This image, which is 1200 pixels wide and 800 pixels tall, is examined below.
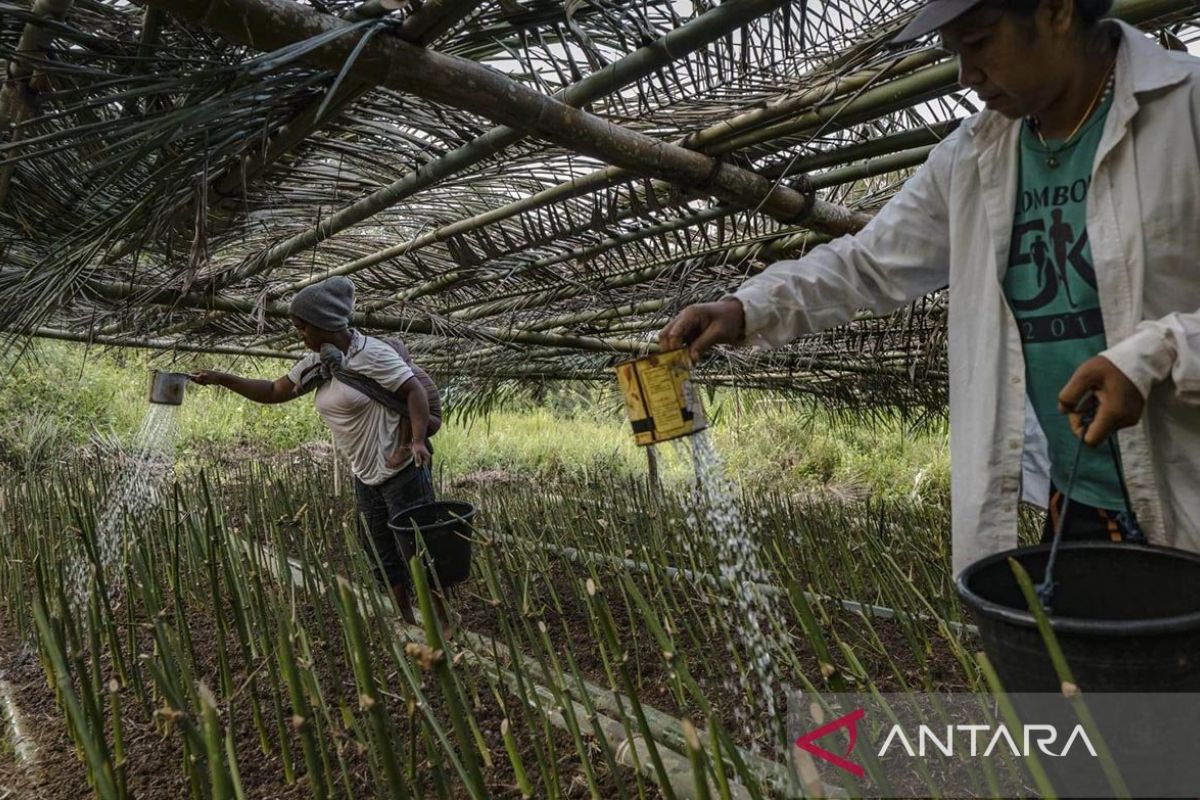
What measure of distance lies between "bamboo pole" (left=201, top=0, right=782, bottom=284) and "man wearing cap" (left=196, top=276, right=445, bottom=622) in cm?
52

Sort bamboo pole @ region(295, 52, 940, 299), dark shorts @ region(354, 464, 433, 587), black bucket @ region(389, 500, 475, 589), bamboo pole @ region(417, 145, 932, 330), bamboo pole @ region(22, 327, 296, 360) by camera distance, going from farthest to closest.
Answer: bamboo pole @ region(22, 327, 296, 360), dark shorts @ region(354, 464, 433, 587), black bucket @ region(389, 500, 475, 589), bamboo pole @ region(417, 145, 932, 330), bamboo pole @ region(295, 52, 940, 299)

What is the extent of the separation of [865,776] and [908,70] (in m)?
1.16

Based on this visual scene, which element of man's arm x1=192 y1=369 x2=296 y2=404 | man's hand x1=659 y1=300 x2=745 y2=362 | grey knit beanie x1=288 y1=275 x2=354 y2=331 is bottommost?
man's hand x1=659 y1=300 x2=745 y2=362

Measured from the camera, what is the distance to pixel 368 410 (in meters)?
2.56

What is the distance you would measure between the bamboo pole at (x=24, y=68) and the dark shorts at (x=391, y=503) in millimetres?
1489

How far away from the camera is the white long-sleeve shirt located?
0.90m

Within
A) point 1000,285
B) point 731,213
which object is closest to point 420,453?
point 731,213

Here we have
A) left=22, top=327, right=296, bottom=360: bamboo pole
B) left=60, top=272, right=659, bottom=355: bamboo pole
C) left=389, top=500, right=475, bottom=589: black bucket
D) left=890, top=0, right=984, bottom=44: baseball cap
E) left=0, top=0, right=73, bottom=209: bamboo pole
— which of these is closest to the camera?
left=890, top=0, right=984, bottom=44: baseball cap

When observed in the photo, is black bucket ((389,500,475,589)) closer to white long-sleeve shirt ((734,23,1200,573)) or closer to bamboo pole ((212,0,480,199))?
bamboo pole ((212,0,480,199))

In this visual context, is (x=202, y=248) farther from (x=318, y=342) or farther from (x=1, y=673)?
(x=1, y=673)

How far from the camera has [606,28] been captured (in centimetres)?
128

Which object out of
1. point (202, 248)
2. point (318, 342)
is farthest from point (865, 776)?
point (318, 342)

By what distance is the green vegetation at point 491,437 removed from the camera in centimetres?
681

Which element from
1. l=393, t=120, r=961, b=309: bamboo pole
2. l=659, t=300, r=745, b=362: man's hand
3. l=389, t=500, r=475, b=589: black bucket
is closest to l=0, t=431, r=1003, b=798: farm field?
l=389, t=500, r=475, b=589: black bucket
